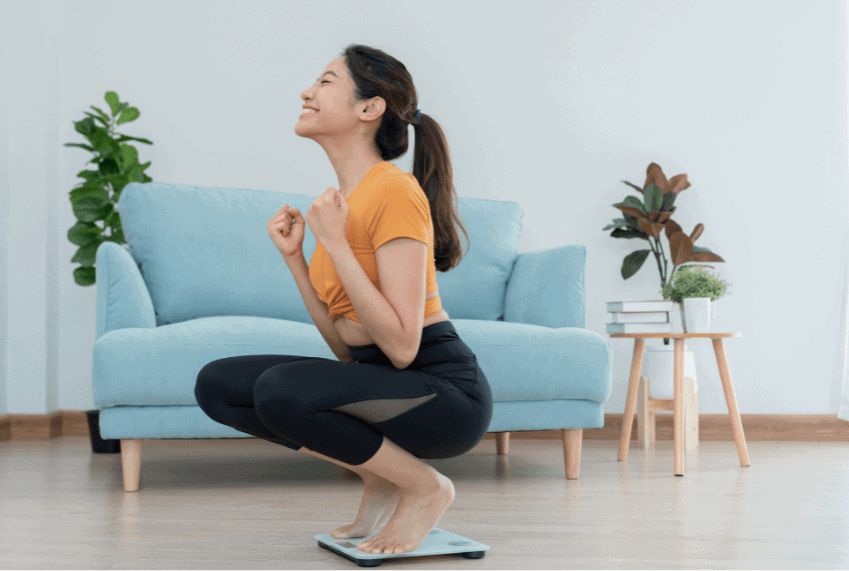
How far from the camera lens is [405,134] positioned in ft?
4.51

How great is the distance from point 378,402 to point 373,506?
0.32m

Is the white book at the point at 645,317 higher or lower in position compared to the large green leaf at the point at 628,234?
lower

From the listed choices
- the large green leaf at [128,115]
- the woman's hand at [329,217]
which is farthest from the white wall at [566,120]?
the woman's hand at [329,217]

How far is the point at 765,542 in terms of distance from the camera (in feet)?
4.85

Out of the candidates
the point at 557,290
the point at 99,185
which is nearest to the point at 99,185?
the point at 99,185

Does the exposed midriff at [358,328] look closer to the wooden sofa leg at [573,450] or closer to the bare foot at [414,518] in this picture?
the bare foot at [414,518]

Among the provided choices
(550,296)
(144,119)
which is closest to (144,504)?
(550,296)

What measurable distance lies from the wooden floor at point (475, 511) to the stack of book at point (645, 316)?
0.44 meters

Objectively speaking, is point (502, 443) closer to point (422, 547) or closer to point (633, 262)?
point (633, 262)

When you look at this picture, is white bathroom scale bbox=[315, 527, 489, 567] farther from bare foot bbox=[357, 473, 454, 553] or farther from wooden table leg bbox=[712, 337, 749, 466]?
wooden table leg bbox=[712, 337, 749, 466]

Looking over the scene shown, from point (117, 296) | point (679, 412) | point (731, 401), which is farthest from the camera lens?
point (731, 401)

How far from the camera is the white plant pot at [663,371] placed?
2949mm

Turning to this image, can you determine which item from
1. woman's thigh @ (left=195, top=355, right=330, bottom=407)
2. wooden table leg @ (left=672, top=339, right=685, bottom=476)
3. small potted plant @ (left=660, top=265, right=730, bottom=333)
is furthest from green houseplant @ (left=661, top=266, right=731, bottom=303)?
woman's thigh @ (left=195, top=355, right=330, bottom=407)

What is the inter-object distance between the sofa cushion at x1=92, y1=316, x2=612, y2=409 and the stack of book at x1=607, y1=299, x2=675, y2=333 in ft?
1.60
